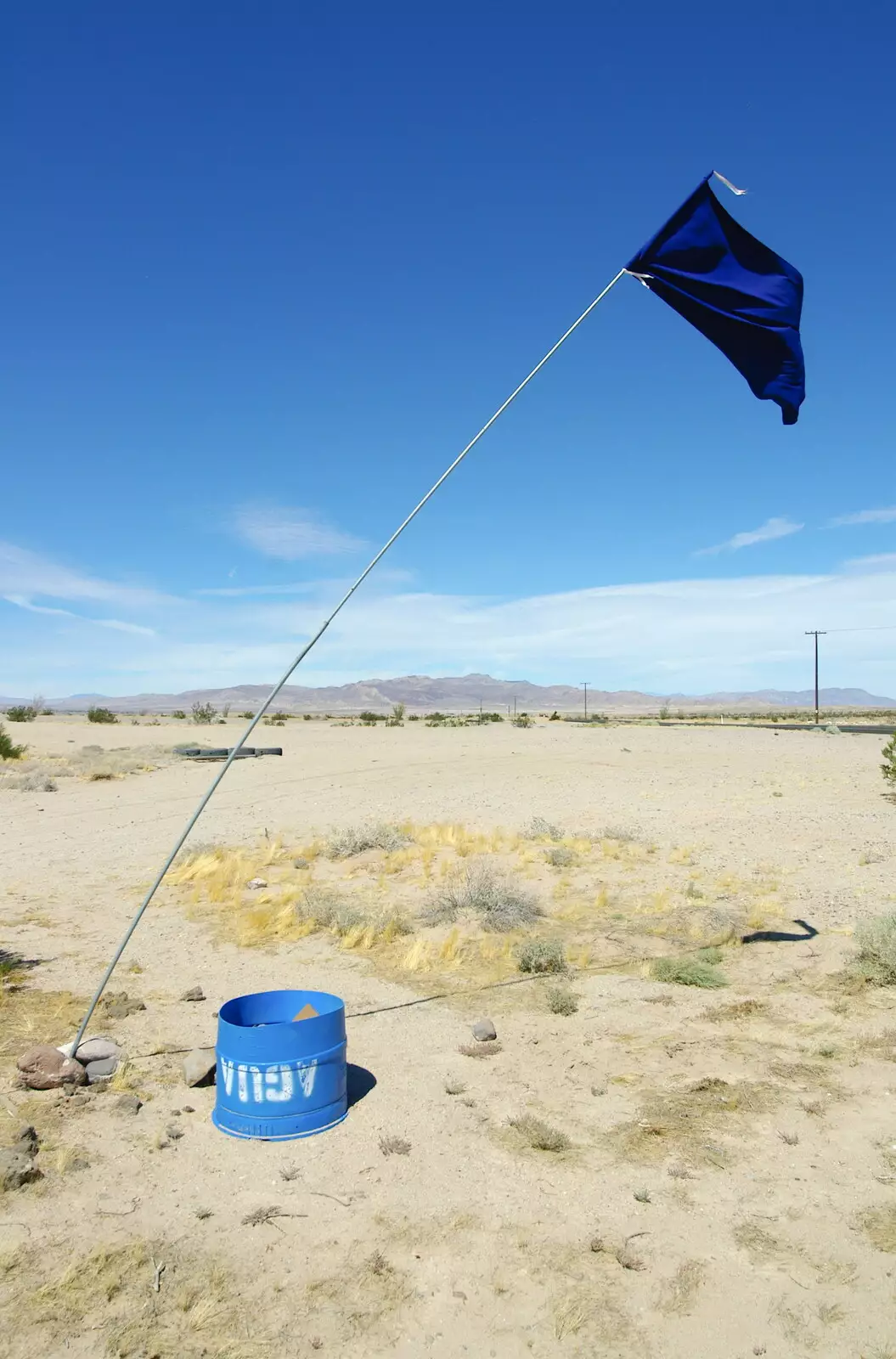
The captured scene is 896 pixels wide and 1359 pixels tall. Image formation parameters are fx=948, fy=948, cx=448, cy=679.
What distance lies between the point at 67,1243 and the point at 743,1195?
10.8 feet

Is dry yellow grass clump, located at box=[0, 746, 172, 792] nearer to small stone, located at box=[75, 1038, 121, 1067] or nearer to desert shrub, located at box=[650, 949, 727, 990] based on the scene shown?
small stone, located at box=[75, 1038, 121, 1067]

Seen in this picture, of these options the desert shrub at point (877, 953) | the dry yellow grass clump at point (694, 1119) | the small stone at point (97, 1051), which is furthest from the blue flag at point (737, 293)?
the small stone at point (97, 1051)

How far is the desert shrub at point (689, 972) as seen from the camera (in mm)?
8305

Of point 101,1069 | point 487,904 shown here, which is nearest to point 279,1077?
point 101,1069

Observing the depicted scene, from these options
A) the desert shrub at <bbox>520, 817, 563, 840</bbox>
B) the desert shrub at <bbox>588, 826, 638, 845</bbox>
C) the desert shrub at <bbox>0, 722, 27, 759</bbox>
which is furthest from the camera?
the desert shrub at <bbox>0, 722, 27, 759</bbox>

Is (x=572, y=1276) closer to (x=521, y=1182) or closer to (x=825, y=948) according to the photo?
(x=521, y=1182)

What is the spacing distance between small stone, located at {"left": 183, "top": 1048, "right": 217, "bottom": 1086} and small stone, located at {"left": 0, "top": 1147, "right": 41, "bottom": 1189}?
4.28ft

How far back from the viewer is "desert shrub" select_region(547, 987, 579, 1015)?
25.4ft

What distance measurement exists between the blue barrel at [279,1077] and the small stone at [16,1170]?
1.07 m

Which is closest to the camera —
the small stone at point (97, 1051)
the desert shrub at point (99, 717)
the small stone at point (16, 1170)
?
the small stone at point (16, 1170)

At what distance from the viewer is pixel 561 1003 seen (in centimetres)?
777

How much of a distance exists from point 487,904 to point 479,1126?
491 centimetres

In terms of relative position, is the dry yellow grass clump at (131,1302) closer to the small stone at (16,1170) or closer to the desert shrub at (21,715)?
the small stone at (16,1170)

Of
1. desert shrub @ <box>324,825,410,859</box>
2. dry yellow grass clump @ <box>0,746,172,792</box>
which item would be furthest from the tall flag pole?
dry yellow grass clump @ <box>0,746,172,792</box>
